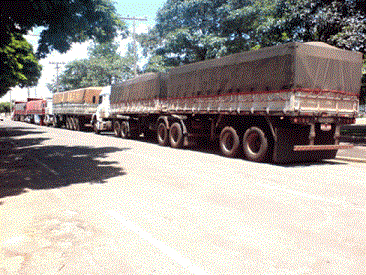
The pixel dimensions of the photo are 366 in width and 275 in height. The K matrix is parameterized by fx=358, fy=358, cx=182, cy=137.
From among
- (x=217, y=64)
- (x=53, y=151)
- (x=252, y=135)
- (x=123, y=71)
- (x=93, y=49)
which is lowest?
(x=53, y=151)

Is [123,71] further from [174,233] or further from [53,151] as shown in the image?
[174,233]

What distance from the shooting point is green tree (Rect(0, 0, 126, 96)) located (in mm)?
9406

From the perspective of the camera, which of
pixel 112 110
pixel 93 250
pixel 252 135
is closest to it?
pixel 93 250

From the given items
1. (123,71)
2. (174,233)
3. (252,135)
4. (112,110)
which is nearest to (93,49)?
(123,71)

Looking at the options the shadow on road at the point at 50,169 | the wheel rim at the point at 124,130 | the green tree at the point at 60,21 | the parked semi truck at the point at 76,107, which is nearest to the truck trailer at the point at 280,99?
the green tree at the point at 60,21

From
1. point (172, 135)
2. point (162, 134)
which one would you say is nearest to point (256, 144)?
point (172, 135)

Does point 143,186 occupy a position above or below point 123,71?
below

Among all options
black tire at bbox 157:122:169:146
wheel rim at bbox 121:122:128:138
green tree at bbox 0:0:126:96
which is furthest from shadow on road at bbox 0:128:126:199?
wheel rim at bbox 121:122:128:138

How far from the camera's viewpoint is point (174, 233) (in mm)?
4773

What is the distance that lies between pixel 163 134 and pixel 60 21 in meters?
8.17

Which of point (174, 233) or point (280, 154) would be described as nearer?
point (174, 233)

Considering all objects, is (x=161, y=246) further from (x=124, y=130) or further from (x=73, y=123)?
(x=73, y=123)

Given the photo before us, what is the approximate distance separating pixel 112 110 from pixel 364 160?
1645 centimetres

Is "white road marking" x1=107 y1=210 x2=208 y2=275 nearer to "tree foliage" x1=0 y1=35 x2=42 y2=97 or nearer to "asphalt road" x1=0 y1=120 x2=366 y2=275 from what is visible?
"asphalt road" x1=0 y1=120 x2=366 y2=275
